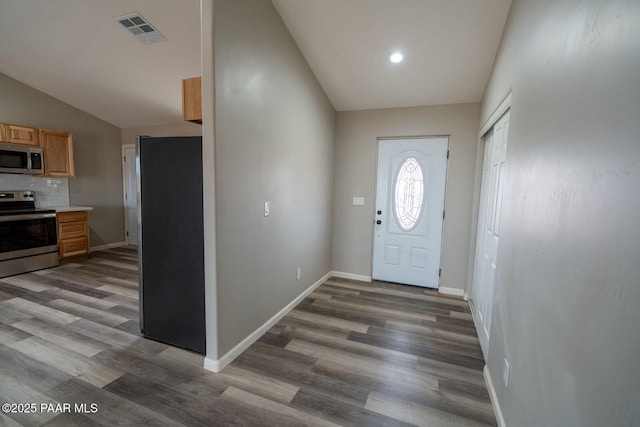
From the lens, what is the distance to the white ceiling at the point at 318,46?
2.44 metres

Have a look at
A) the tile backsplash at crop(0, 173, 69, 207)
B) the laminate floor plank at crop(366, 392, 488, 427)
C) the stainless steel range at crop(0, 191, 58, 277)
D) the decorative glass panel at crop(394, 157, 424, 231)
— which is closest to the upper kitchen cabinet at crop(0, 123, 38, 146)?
the tile backsplash at crop(0, 173, 69, 207)

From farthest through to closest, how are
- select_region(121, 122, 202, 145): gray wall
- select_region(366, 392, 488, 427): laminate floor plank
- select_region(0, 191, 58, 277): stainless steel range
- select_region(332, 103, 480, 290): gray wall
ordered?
select_region(121, 122, 202, 145): gray wall < select_region(0, 191, 58, 277): stainless steel range < select_region(332, 103, 480, 290): gray wall < select_region(366, 392, 488, 427): laminate floor plank

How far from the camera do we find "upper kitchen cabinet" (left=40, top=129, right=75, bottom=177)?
455 centimetres

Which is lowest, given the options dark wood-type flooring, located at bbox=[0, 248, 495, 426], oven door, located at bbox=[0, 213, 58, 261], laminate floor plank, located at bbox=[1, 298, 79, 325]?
dark wood-type flooring, located at bbox=[0, 248, 495, 426]

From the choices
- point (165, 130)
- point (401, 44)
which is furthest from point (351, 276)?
point (165, 130)

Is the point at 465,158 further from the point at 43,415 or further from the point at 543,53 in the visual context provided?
the point at 43,415

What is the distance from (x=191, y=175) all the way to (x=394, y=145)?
9.26 feet

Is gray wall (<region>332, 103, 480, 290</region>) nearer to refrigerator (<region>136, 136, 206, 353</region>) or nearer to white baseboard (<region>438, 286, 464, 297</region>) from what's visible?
white baseboard (<region>438, 286, 464, 297</region>)

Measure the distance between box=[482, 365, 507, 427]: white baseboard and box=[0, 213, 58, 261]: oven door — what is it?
6.14m

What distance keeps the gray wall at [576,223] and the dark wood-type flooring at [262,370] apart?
55 cm

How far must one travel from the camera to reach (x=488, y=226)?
2.61 meters

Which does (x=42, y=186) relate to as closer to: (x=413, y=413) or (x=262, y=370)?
(x=262, y=370)

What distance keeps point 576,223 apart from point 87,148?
7.26 m

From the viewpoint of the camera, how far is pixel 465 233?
361 cm
